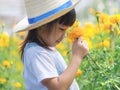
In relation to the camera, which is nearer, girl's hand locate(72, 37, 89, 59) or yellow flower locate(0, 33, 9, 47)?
girl's hand locate(72, 37, 89, 59)

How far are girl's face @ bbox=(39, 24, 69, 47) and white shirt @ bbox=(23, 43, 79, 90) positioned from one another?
0.04 meters

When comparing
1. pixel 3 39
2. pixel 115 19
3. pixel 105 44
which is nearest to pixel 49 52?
pixel 115 19

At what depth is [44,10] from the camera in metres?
2.62

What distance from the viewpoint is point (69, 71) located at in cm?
252

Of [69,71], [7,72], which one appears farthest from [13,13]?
[69,71]

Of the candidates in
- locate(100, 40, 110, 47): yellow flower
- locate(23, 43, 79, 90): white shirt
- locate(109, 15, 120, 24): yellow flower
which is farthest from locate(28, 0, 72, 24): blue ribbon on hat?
locate(100, 40, 110, 47): yellow flower

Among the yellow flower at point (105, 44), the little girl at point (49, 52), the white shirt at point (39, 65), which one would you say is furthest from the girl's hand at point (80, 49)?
the yellow flower at point (105, 44)

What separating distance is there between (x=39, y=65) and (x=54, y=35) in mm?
152

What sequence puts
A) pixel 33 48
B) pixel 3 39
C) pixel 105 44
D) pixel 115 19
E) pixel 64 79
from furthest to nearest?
pixel 3 39 → pixel 105 44 → pixel 115 19 → pixel 33 48 → pixel 64 79

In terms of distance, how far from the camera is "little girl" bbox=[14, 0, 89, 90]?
2.52 m

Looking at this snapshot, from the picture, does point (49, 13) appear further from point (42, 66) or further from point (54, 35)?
point (42, 66)

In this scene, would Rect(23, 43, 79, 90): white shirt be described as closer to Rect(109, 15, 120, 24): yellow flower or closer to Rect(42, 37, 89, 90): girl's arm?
Rect(42, 37, 89, 90): girl's arm

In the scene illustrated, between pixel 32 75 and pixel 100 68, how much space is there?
0.40 metres

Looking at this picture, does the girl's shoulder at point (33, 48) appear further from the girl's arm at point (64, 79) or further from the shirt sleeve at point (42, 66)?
the girl's arm at point (64, 79)
